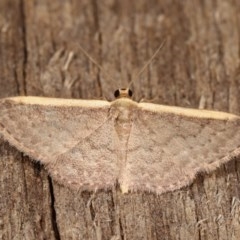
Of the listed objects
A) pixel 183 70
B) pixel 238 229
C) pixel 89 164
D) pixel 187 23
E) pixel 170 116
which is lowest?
pixel 238 229

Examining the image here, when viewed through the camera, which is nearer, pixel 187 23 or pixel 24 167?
pixel 24 167

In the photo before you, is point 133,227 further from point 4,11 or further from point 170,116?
point 4,11

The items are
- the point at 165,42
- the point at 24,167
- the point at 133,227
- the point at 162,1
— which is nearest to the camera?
the point at 133,227

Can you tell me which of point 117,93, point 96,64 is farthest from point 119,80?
point 117,93

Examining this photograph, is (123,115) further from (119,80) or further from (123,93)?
(119,80)

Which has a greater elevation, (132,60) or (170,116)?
(132,60)

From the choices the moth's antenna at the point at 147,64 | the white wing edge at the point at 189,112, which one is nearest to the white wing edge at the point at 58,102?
the white wing edge at the point at 189,112

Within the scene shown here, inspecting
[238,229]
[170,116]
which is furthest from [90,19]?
[238,229]
